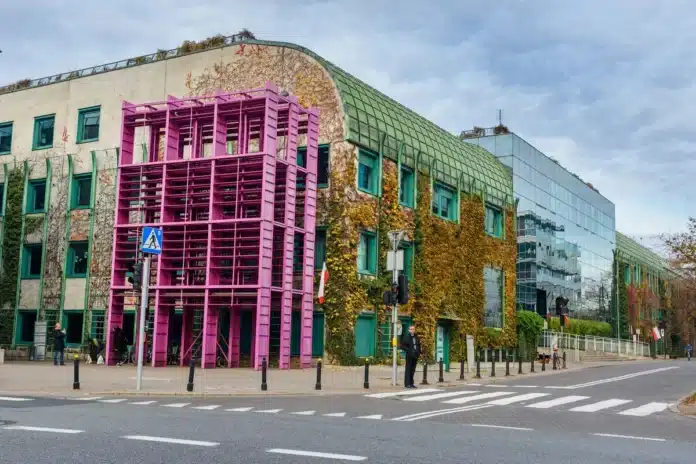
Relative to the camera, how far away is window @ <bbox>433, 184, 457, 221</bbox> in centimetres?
4081

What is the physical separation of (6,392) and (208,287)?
37.5 ft

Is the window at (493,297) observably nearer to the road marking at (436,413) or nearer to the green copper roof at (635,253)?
the road marking at (436,413)

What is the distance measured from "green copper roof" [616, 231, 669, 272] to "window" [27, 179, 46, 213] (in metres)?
52.9

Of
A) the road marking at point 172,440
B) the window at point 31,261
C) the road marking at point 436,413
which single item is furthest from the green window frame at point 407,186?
the road marking at point 172,440

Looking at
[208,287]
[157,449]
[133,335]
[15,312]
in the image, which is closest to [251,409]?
[157,449]

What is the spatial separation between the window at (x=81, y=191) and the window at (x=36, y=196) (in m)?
2.02

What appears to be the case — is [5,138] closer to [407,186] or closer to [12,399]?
[407,186]

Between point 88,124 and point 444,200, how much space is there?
60.7ft

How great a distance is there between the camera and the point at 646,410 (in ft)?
58.8

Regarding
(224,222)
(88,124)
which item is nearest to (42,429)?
(224,222)

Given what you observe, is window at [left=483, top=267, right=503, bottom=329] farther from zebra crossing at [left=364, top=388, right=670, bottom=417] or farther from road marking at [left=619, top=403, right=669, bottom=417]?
road marking at [left=619, top=403, right=669, bottom=417]

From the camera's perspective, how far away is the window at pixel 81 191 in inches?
1560

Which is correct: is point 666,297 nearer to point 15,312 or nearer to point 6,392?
point 15,312

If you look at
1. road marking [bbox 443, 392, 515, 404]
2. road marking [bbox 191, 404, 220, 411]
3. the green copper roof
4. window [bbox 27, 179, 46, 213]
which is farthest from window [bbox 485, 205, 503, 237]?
road marking [bbox 191, 404, 220, 411]
